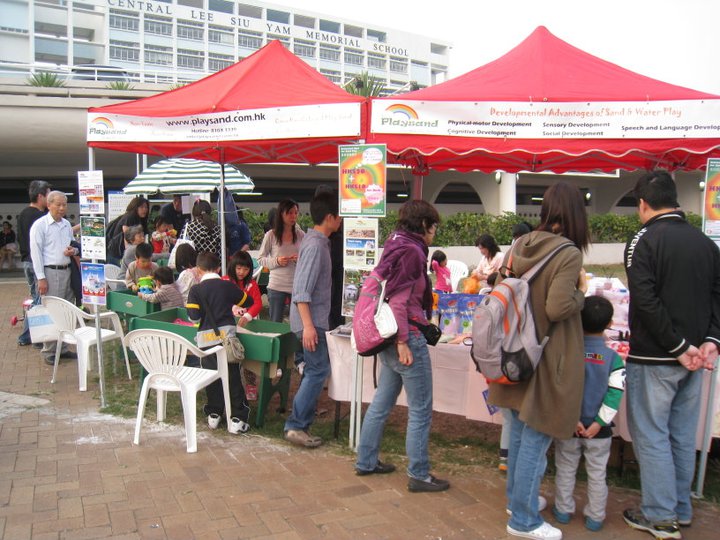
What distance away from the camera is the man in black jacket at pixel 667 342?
3.07 meters

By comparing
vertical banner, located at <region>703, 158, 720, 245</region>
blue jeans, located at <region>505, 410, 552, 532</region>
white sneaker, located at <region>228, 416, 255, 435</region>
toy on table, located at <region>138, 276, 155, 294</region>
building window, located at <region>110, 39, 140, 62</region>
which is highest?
A: building window, located at <region>110, 39, 140, 62</region>

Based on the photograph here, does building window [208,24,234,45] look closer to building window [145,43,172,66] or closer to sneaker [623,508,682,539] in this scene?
building window [145,43,172,66]

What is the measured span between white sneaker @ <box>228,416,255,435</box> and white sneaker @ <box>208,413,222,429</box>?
0.52 feet

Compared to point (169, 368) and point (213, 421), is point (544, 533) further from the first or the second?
point (169, 368)

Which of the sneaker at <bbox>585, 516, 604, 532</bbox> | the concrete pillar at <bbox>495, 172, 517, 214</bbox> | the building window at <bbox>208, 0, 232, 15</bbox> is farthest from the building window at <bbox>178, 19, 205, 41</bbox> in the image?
the sneaker at <bbox>585, 516, 604, 532</bbox>

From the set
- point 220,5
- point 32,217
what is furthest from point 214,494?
point 220,5

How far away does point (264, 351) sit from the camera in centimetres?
461

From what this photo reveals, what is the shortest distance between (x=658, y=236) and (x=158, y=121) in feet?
12.9

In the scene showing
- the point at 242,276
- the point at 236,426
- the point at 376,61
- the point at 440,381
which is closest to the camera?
the point at 440,381

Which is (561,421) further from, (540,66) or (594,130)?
(540,66)

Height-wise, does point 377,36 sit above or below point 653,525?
above

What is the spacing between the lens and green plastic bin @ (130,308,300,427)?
4.61 meters

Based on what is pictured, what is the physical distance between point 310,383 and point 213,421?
37.0 inches

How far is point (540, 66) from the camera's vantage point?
15.6 ft
